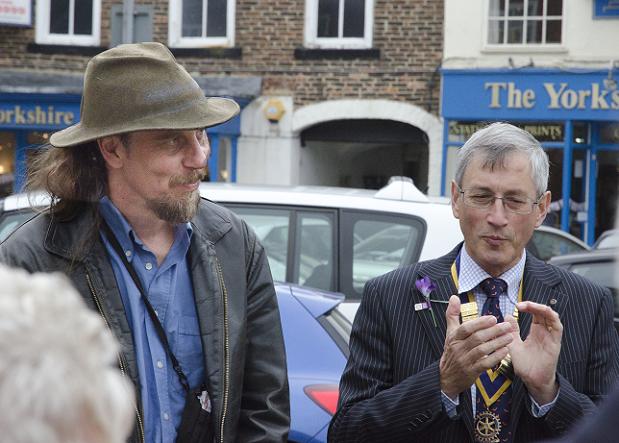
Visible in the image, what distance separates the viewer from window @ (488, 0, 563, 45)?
16017mm

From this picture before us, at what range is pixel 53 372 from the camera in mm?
1181

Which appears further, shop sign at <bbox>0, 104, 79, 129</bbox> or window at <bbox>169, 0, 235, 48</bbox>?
shop sign at <bbox>0, 104, 79, 129</bbox>

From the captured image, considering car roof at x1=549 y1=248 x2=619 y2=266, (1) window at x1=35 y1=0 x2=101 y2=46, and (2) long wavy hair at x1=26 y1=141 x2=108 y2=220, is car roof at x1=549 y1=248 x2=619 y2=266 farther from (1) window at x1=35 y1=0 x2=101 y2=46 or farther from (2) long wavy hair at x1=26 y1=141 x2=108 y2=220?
(1) window at x1=35 y1=0 x2=101 y2=46

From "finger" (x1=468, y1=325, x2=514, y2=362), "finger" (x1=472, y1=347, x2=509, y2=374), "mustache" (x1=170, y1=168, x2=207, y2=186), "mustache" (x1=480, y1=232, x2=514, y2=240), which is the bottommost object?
"finger" (x1=472, y1=347, x2=509, y2=374)

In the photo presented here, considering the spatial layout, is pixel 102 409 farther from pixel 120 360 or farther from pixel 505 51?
pixel 505 51

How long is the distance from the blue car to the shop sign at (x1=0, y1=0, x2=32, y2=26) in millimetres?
13399

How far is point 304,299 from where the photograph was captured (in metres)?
4.78

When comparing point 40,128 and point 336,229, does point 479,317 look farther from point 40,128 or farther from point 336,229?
point 40,128

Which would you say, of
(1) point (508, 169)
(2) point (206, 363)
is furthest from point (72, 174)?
(1) point (508, 169)

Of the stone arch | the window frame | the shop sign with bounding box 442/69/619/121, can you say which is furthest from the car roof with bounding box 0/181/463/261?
the window frame

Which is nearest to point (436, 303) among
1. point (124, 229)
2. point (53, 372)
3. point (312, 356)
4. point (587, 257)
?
point (124, 229)

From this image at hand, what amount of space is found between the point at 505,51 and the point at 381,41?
1.92 meters

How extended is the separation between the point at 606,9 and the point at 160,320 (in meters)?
14.0

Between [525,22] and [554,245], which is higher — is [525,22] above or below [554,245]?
above
